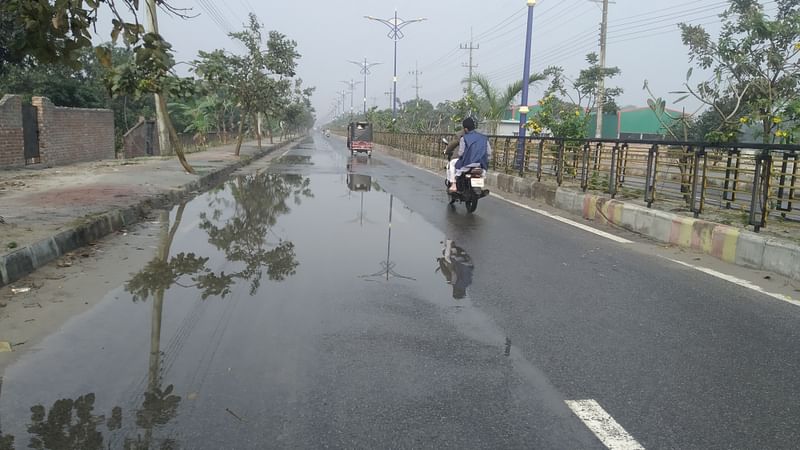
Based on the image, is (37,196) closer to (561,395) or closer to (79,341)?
(79,341)

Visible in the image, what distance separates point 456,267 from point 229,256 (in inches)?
103

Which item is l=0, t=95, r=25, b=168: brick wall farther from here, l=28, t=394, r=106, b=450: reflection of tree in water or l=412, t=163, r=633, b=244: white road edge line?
l=28, t=394, r=106, b=450: reflection of tree in water

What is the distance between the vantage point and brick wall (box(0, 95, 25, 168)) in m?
15.6

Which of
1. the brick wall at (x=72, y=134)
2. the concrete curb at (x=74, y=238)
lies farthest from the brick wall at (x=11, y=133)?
the concrete curb at (x=74, y=238)

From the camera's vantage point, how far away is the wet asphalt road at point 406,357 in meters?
3.06

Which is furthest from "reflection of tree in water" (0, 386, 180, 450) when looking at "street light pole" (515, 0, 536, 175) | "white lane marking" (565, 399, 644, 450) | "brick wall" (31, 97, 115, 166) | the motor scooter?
"brick wall" (31, 97, 115, 166)

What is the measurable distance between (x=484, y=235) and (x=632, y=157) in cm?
380

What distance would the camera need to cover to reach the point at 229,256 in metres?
7.03

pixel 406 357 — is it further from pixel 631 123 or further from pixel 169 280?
pixel 631 123

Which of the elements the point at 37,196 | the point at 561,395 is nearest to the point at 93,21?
the point at 561,395

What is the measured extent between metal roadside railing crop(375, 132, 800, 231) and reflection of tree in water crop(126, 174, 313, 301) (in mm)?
5760

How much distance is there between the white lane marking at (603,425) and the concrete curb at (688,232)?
431 cm

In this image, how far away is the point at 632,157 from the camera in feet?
35.5

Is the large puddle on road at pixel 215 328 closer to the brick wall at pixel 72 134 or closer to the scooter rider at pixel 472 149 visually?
the scooter rider at pixel 472 149
